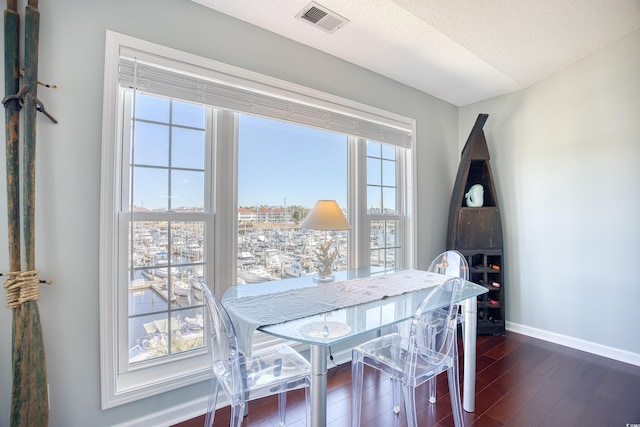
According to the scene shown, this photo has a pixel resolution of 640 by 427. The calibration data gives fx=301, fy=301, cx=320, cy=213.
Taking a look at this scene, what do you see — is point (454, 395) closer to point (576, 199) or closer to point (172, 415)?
point (172, 415)

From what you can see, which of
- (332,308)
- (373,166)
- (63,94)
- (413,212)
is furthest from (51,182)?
Result: (413,212)

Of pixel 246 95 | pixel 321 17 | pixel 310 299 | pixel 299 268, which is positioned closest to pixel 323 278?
pixel 299 268

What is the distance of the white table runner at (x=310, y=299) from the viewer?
54.7 inches

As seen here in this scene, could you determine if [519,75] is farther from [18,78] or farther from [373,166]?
[18,78]

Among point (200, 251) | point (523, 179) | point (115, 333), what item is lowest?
point (115, 333)

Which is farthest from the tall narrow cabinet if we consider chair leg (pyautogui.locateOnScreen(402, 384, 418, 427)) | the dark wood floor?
chair leg (pyautogui.locateOnScreen(402, 384, 418, 427))

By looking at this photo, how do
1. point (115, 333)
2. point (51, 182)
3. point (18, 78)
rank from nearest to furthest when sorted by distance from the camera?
point (18, 78) → point (51, 182) → point (115, 333)

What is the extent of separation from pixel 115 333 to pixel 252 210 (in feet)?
3.55

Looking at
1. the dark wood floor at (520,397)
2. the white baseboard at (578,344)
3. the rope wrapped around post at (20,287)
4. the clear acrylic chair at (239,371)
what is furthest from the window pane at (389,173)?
the rope wrapped around post at (20,287)

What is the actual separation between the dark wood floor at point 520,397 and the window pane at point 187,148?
5.26 feet

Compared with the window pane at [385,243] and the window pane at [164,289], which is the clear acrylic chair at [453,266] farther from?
the window pane at [164,289]

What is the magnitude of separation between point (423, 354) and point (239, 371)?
1.03 meters

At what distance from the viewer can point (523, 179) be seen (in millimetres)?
3248

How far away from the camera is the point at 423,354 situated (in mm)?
1728
